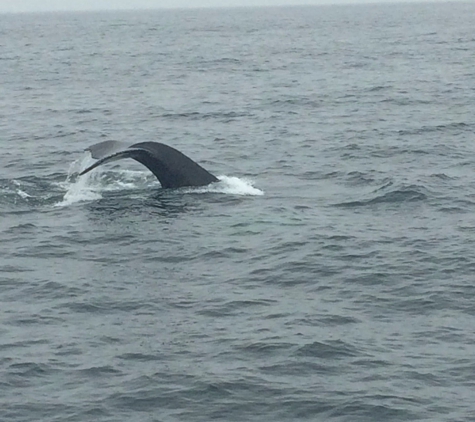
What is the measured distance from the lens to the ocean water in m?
12.3

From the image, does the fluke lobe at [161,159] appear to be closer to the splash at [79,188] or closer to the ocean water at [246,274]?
the ocean water at [246,274]

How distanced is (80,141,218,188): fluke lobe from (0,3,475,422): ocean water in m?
0.35

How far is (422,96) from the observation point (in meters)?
42.5

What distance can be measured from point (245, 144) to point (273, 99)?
13.5 m

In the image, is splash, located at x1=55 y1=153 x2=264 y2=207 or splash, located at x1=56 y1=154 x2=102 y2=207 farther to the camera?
splash, located at x1=55 y1=153 x2=264 y2=207

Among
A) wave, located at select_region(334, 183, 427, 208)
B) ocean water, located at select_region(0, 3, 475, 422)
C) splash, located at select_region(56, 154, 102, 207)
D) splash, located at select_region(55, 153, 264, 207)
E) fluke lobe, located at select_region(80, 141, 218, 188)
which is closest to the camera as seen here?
ocean water, located at select_region(0, 3, 475, 422)

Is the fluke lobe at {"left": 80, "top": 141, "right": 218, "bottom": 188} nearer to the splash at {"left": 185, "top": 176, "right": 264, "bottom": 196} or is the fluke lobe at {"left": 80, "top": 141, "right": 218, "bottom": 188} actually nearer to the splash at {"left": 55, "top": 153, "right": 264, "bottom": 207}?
the splash at {"left": 185, "top": 176, "right": 264, "bottom": 196}

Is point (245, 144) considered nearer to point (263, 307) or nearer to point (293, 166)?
point (293, 166)

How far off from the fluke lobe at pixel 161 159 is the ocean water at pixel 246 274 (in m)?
0.35

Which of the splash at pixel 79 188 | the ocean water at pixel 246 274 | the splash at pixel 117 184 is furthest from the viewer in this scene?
the splash at pixel 117 184

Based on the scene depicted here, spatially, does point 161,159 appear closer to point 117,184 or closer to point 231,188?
point 231,188

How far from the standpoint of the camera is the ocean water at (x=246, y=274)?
12320 millimetres

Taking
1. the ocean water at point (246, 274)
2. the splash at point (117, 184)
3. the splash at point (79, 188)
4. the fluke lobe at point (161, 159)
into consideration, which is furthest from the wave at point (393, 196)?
the splash at point (79, 188)

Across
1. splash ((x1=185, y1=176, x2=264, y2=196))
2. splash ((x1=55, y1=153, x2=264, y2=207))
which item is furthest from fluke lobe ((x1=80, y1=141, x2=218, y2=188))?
splash ((x1=55, y1=153, x2=264, y2=207))
